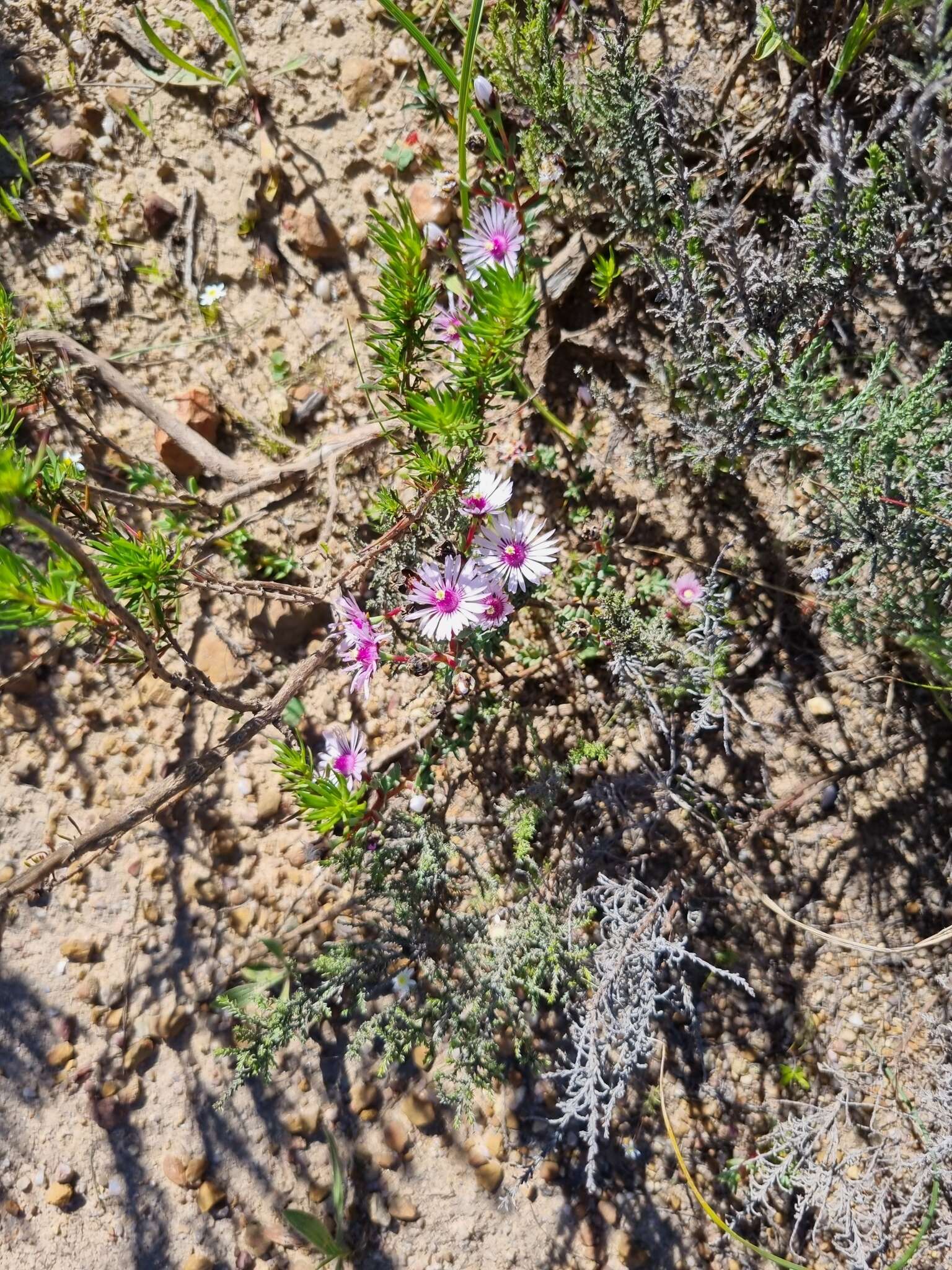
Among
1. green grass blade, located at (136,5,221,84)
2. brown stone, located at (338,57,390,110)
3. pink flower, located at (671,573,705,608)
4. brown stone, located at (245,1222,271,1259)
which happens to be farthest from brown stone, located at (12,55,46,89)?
brown stone, located at (245,1222,271,1259)

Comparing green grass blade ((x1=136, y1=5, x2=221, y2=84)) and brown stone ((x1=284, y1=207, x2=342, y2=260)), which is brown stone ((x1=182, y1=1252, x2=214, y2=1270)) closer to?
brown stone ((x1=284, y1=207, x2=342, y2=260))

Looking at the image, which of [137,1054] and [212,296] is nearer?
[137,1054]

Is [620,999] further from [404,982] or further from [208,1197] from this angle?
[208,1197]

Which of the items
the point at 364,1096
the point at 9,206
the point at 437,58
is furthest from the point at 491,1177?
the point at 9,206

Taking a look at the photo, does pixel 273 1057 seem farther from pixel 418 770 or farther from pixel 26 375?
pixel 26 375

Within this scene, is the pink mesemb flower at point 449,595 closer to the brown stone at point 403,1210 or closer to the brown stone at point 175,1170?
the brown stone at point 403,1210

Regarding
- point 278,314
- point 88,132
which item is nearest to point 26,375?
point 278,314

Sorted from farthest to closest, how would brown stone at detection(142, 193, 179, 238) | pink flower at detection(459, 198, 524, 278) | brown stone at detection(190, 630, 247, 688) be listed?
brown stone at detection(142, 193, 179, 238)
brown stone at detection(190, 630, 247, 688)
pink flower at detection(459, 198, 524, 278)
